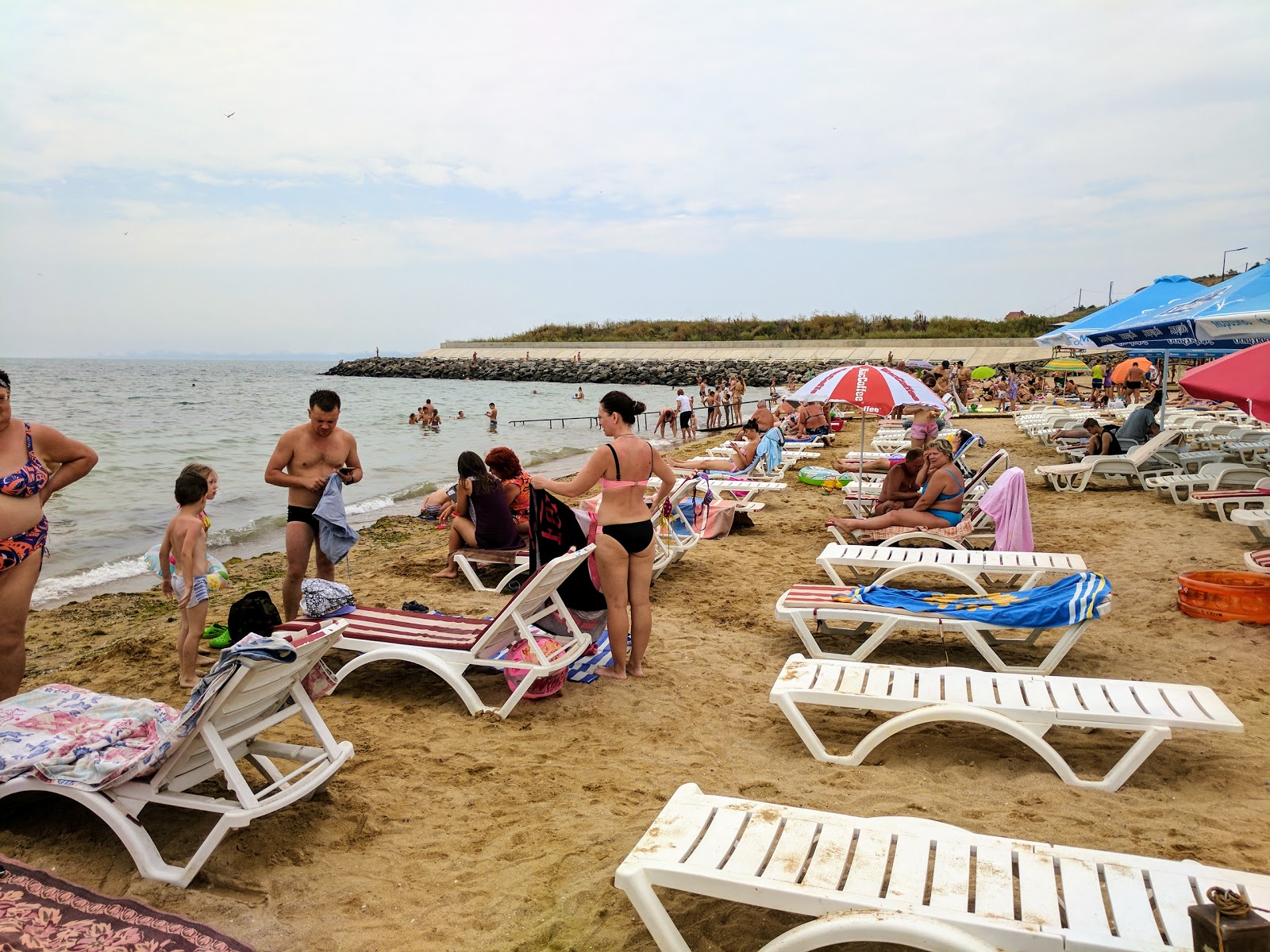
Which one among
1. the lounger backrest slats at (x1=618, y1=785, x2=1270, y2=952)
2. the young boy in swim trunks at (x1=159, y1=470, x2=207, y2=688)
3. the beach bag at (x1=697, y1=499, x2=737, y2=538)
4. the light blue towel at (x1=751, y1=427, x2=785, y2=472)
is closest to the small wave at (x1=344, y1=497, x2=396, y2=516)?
the light blue towel at (x1=751, y1=427, x2=785, y2=472)

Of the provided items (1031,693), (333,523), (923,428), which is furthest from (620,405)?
(923,428)

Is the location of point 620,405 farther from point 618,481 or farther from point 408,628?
point 408,628

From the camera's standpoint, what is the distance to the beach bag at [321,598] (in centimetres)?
491

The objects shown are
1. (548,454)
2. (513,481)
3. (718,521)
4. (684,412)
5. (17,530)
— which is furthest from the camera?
(684,412)

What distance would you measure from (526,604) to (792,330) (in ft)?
197

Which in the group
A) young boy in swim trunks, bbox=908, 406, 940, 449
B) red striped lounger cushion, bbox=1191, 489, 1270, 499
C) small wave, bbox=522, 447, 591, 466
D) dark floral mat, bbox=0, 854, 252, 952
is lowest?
small wave, bbox=522, 447, 591, 466

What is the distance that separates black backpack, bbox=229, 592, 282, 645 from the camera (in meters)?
4.50

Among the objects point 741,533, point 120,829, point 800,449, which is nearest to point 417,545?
point 741,533

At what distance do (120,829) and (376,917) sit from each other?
3.08 ft

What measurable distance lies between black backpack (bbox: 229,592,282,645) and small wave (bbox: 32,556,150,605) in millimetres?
4536

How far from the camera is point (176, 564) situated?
14.6ft

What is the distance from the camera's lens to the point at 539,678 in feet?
14.7

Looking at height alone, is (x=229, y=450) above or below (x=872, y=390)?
below

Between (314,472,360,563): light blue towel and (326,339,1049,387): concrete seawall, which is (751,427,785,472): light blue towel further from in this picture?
(326,339,1049,387): concrete seawall
